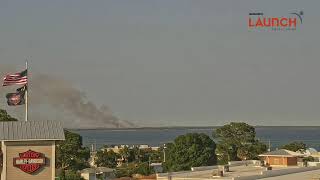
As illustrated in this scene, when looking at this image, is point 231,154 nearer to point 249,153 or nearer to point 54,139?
point 249,153

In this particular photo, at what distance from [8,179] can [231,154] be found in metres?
76.6

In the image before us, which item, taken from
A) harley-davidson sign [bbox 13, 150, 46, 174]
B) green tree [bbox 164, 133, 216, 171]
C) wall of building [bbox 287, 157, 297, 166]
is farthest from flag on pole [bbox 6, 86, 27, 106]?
green tree [bbox 164, 133, 216, 171]

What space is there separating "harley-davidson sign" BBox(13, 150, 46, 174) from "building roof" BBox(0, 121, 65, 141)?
1227mm

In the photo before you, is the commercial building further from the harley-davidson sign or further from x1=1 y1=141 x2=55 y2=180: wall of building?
the harley-davidson sign

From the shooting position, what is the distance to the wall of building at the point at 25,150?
47.4 meters

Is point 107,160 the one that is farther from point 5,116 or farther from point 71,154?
point 5,116

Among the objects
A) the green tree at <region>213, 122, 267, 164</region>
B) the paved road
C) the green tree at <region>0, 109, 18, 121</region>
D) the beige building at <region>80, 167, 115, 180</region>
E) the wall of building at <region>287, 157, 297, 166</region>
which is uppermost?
the green tree at <region>0, 109, 18, 121</region>

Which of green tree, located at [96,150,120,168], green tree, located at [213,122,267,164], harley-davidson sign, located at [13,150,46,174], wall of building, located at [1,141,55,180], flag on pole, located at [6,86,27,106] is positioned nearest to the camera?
wall of building, located at [1,141,55,180]

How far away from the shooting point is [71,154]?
96.6 metres

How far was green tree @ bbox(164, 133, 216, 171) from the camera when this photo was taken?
10950 centimetres

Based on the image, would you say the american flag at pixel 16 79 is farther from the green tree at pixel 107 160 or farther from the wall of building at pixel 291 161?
the green tree at pixel 107 160

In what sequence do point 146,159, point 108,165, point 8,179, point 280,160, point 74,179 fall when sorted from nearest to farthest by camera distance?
point 8,179 < point 74,179 < point 280,160 < point 108,165 < point 146,159

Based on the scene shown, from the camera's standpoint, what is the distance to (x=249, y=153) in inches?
4764

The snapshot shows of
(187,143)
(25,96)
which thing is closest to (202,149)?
(187,143)
